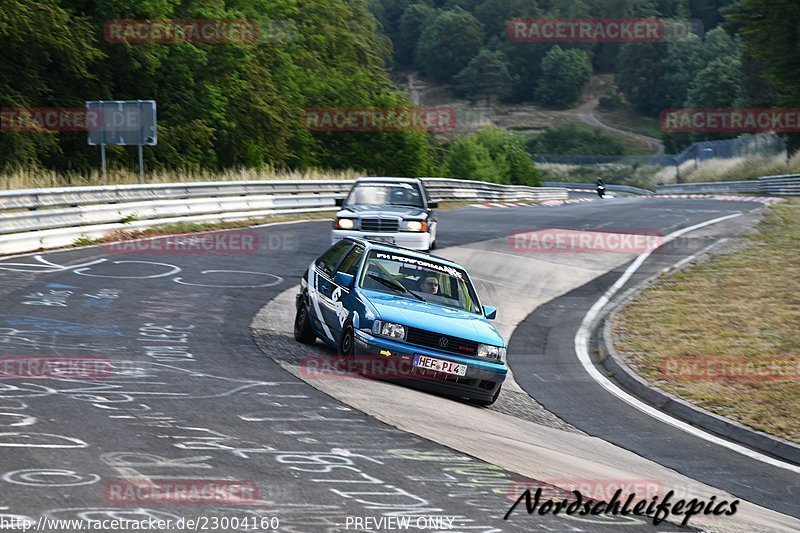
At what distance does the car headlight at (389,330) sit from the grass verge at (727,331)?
3.80m

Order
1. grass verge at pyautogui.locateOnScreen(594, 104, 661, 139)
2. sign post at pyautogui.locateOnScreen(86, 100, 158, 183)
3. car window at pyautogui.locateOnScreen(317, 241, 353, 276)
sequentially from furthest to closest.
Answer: grass verge at pyautogui.locateOnScreen(594, 104, 661, 139) → sign post at pyautogui.locateOnScreen(86, 100, 158, 183) → car window at pyautogui.locateOnScreen(317, 241, 353, 276)

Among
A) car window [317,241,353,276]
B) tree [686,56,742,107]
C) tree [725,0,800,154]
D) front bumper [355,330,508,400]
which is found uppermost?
tree [686,56,742,107]

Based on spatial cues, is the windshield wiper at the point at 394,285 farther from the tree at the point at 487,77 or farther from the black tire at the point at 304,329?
the tree at the point at 487,77

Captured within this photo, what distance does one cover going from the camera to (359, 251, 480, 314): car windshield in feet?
39.8

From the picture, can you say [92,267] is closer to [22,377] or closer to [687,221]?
[22,377]

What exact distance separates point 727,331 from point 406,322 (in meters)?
7.42

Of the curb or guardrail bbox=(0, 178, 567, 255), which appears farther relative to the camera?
guardrail bbox=(0, 178, 567, 255)

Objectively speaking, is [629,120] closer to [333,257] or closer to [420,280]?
[333,257]

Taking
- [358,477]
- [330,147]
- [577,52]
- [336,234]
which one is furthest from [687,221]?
[577,52]

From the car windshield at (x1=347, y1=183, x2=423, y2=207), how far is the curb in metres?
5.57

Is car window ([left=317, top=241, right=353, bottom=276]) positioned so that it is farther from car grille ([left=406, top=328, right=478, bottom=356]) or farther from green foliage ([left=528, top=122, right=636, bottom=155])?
green foliage ([left=528, top=122, right=636, bottom=155])

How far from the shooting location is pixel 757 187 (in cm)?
5453

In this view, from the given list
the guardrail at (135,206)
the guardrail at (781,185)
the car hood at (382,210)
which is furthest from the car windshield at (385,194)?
the guardrail at (781,185)

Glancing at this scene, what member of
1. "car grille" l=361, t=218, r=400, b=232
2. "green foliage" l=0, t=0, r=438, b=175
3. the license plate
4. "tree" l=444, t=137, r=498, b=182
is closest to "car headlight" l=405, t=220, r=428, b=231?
"car grille" l=361, t=218, r=400, b=232
